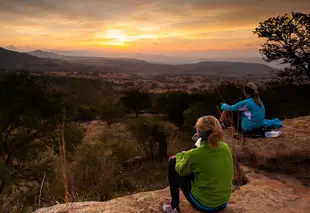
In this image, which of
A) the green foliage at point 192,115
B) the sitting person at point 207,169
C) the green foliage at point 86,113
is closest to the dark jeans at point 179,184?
the sitting person at point 207,169

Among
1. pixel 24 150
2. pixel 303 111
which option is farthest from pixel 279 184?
pixel 303 111

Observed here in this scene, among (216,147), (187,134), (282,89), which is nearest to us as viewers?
(216,147)

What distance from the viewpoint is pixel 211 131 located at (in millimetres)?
2543

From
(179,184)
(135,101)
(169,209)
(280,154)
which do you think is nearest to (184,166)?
(179,184)

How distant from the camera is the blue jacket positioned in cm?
511

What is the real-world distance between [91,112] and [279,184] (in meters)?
29.7

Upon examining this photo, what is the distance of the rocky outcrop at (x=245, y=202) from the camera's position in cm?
313

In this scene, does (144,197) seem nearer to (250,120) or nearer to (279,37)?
(250,120)

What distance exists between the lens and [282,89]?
13961 mm

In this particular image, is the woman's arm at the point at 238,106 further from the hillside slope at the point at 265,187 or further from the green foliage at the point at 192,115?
the green foliage at the point at 192,115

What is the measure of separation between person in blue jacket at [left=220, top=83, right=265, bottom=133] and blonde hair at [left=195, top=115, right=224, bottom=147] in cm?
257

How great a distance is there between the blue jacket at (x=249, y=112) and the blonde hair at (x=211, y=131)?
2566 mm

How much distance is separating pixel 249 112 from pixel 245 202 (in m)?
2.56

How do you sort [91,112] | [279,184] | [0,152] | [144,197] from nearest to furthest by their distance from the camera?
1. [144,197]
2. [279,184]
3. [0,152]
4. [91,112]
